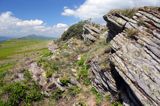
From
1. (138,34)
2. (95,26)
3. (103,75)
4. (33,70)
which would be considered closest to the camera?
(138,34)

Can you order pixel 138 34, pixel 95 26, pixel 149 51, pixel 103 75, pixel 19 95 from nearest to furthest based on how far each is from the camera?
1. pixel 149 51
2. pixel 138 34
3. pixel 103 75
4. pixel 19 95
5. pixel 95 26

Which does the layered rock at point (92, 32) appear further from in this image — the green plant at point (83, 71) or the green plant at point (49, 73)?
the green plant at point (49, 73)

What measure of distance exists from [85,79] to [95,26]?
18326 millimetres

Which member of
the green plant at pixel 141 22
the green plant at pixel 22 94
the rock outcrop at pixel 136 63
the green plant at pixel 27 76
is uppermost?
the green plant at pixel 141 22

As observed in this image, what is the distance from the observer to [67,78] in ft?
118

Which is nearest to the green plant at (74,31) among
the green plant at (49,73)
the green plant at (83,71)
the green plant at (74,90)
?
the green plant at (83,71)

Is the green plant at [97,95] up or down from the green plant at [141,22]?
down

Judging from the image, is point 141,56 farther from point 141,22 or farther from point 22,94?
point 22,94

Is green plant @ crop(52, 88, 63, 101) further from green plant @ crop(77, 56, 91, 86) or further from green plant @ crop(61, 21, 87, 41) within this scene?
green plant @ crop(61, 21, 87, 41)

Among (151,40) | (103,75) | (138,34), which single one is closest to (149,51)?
(151,40)

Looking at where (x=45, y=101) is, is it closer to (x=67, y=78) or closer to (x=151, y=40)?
(x=67, y=78)

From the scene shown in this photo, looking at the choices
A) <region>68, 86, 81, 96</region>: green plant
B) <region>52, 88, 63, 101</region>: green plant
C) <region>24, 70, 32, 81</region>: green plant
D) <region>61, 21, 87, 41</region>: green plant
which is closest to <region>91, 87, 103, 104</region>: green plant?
<region>68, 86, 81, 96</region>: green plant

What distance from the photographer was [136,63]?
2464cm

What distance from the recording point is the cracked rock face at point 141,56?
862 inches
